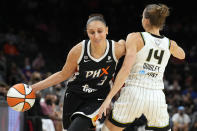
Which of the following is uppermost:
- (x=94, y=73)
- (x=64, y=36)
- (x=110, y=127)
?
Answer: (x=64, y=36)

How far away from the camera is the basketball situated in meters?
4.11

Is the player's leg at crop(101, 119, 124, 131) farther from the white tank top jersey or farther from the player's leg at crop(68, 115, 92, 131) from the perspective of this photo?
the white tank top jersey

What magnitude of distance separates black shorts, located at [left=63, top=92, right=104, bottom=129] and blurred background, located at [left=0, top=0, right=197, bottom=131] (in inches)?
133

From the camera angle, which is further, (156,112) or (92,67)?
(92,67)

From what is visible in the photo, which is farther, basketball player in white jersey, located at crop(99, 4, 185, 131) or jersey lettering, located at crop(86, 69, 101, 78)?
jersey lettering, located at crop(86, 69, 101, 78)

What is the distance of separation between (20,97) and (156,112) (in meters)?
1.53

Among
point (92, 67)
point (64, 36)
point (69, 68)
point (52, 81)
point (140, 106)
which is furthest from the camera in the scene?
point (64, 36)

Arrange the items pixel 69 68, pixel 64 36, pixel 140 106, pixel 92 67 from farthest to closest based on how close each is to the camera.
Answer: pixel 64 36, pixel 69 68, pixel 92 67, pixel 140 106

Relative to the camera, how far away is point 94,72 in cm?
392

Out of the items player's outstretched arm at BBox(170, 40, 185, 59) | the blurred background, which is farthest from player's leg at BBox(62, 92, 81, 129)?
the blurred background

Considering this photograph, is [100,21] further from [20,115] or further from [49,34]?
[49,34]

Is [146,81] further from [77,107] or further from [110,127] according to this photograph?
[77,107]

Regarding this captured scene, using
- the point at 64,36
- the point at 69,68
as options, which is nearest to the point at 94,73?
the point at 69,68

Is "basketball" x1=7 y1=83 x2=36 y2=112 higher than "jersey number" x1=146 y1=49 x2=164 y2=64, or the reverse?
"jersey number" x1=146 y1=49 x2=164 y2=64
